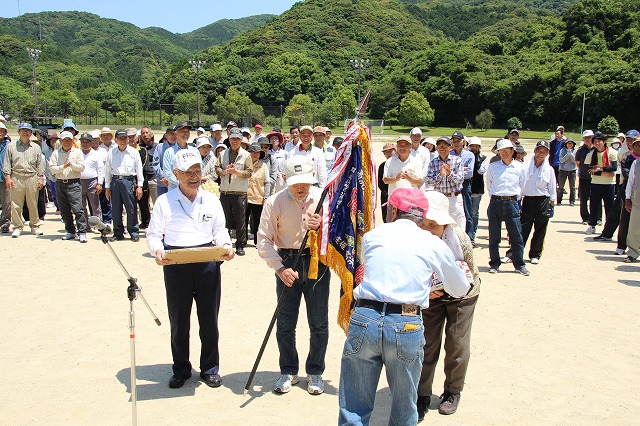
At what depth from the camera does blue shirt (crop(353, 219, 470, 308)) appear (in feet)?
12.2

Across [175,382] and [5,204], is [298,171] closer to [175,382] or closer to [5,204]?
[175,382]

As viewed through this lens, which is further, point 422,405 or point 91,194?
point 91,194

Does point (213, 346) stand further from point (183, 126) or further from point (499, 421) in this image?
point (183, 126)

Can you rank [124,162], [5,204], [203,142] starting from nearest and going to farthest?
[203,142]
[124,162]
[5,204]

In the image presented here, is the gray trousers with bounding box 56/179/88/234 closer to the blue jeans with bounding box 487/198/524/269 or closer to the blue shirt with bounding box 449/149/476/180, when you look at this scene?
the blue shirt with bounding box 449/149/476/180

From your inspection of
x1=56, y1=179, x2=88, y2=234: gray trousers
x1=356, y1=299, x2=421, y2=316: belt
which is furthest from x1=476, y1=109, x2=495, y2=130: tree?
x1=356, y1=299, x2=421, y2=316: belt

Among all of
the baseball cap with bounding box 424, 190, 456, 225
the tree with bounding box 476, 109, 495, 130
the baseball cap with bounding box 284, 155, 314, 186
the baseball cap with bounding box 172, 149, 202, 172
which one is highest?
the tree with bounding box 476, 109, 495, 130

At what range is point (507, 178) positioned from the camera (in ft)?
31.6

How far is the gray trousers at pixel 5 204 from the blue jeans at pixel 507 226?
9.41m


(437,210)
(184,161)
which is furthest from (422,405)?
(184,161)

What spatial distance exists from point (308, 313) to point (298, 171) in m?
1.31

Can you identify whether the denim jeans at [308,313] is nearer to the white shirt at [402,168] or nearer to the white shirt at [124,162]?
the white shirt at [402,168]

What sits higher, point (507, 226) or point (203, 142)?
point (203, 142)

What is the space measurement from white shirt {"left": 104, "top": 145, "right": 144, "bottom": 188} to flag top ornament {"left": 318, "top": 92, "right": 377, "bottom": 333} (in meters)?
7.43
